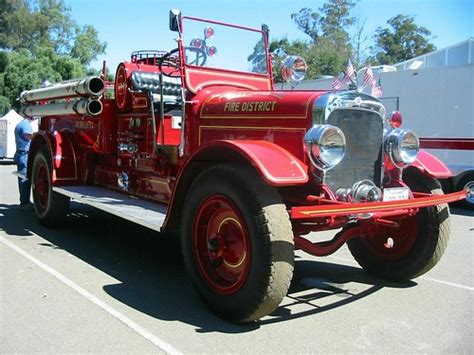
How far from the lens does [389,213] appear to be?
3.99m

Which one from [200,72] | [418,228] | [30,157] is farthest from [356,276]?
[30,157]

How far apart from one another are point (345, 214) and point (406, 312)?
1210 mm

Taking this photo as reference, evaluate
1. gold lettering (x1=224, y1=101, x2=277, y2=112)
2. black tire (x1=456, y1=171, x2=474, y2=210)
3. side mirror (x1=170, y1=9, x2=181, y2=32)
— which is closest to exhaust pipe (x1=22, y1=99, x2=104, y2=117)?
side mirror (x1=170, y1=9, x2=181, y2=32)

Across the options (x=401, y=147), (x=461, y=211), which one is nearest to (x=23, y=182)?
(x=401, y=147)

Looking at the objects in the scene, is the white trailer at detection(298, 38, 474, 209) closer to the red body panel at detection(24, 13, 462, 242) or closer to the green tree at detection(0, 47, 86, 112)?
the red body panel at detection(24, 13, 462, 242)

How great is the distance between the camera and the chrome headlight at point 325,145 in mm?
3770

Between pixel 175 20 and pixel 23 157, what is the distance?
184 inches

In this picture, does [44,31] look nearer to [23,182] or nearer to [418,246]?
[23,182]

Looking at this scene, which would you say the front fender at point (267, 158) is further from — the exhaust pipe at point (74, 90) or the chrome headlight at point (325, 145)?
the exhaust pipe at point (74, 90)

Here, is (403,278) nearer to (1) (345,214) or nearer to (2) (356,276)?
(2) (356,276)

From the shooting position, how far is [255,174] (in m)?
3.75

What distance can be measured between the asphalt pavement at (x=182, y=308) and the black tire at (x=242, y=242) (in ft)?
0.70

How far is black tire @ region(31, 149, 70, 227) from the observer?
6844mm

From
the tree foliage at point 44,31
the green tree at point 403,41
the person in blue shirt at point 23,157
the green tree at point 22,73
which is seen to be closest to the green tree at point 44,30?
the tree foliage at point 44,31
